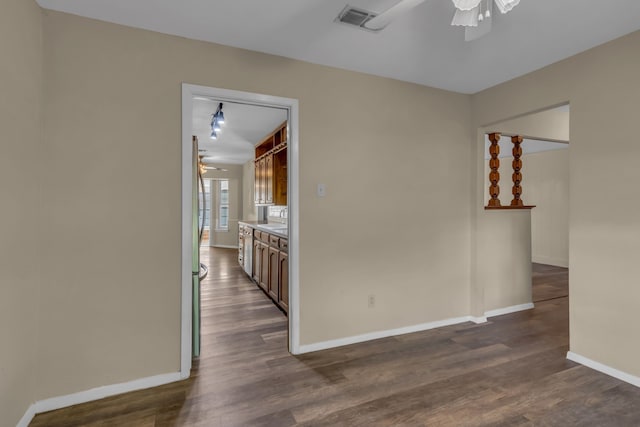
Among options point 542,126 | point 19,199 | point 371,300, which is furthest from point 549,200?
point 19,199

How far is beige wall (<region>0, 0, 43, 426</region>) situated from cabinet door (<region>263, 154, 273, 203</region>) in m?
3.34

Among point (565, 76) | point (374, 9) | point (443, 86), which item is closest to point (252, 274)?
point (443, 86)

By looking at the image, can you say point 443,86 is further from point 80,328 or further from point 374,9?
point 80,328

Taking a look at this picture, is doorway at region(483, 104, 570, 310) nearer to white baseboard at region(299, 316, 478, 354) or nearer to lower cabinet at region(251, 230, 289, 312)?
white baseboard at region(299, 316, 478, 354)

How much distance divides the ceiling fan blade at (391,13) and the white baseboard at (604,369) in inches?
113

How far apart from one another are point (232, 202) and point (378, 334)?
7272 millimetres

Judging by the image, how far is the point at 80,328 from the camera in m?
2.01

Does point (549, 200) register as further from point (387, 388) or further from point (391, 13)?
point (391, 13)

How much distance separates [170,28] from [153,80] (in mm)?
368

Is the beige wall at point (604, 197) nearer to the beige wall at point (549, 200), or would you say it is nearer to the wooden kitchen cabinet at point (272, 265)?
the wooden kitchen cabinet at point (272, 265)

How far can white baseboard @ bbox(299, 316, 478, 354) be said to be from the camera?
2701 millimetres

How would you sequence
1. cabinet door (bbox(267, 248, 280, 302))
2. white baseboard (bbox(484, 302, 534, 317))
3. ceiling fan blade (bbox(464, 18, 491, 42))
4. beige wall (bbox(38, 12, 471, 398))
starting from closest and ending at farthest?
ceiling fan blade (bbox(464, 18, 491, 42))
beige wall (bbox(38, 12, 471, 398))
white baseboard (bbox(484, 302, 534, 317))
cabinet door (bbox(267, 248, 280, 302))

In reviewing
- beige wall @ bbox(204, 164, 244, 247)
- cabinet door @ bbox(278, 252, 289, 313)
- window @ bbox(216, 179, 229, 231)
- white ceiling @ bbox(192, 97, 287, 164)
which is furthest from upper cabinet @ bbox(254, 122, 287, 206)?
window @ bbox(216, 179, 229, 231)

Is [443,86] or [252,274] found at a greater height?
[443,86]
